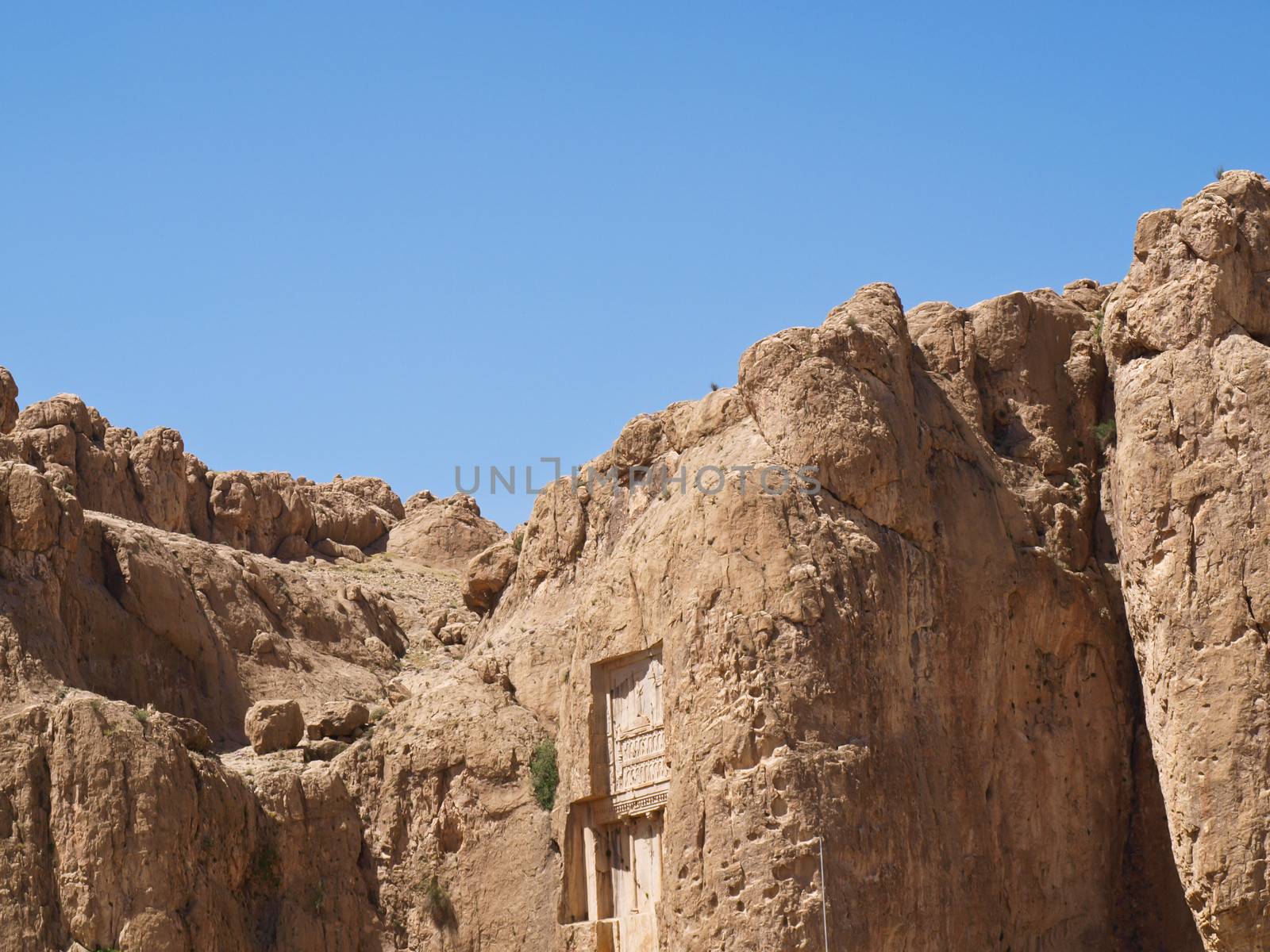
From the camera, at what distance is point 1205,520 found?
34906 millimetres

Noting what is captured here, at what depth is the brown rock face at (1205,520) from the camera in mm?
33094

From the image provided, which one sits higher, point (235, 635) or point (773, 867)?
point (235, 635)

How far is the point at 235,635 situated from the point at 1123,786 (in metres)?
22.0

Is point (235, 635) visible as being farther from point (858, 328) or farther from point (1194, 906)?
point (1194, 906)

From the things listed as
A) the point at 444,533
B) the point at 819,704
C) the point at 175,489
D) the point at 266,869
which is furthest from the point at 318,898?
the point at 444,533

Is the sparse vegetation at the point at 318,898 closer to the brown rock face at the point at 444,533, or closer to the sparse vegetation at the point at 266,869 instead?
the sparse vegetation at the point at 266,869

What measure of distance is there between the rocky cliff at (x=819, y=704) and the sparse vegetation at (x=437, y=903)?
0.06m

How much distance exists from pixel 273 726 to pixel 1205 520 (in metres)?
19.9

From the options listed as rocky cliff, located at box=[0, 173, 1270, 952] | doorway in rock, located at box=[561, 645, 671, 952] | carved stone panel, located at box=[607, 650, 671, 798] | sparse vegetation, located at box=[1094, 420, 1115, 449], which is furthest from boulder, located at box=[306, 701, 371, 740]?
sparse vegetation, located at box=[1094, 420, 1115, 449]

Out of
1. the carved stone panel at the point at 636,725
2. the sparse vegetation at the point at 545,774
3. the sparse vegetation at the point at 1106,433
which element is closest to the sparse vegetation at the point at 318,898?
the sparse vegetation at the point at 545,774

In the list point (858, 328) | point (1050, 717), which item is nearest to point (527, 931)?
point (1050, 717)

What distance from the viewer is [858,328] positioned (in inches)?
1518

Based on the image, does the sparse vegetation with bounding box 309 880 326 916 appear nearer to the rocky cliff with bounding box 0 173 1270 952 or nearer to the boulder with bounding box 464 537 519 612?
the rocky cliff with bounding box 0 173 1270 952

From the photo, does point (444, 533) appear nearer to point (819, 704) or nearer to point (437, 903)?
point (437, 903)
